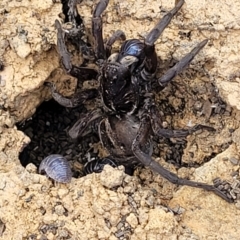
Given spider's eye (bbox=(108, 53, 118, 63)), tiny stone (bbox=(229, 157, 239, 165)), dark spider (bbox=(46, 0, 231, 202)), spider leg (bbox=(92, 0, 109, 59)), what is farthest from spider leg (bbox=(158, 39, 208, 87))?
tiny stone (bbox=(229, 157, 239, 165))

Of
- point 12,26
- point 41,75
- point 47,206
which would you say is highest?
point 12,26

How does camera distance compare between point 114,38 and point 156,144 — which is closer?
point 114,38

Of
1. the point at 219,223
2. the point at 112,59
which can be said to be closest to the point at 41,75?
the point at 112,59

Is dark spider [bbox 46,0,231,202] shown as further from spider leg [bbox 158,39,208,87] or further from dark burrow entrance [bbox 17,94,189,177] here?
dark burrow entrance [bbox 17,94,189,177]

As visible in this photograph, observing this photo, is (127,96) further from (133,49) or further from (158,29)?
(158,29)

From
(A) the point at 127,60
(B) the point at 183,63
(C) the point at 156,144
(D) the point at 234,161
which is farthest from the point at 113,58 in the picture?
(D) the point at 234,161

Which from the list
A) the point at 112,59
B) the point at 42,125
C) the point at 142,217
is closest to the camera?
the point at 142,217

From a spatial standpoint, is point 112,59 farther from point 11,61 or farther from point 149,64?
point 11,61
